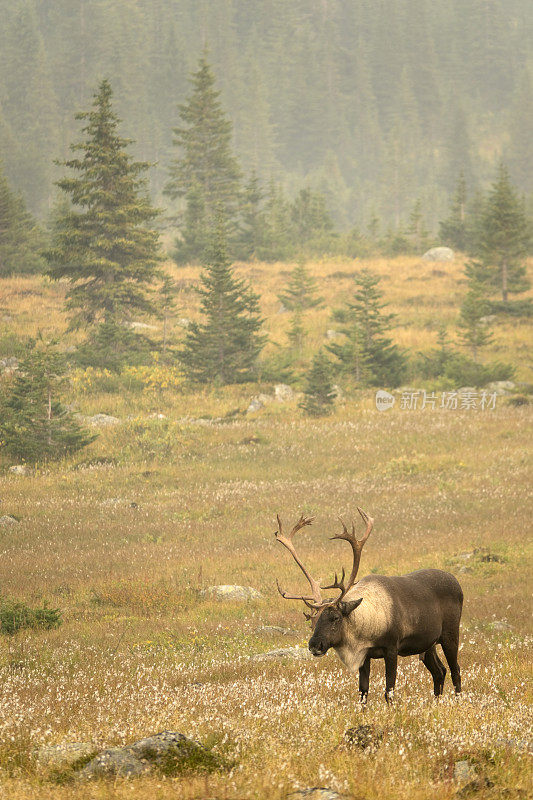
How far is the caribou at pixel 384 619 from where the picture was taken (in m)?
5.64

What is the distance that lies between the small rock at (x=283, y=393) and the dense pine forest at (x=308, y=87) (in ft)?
186

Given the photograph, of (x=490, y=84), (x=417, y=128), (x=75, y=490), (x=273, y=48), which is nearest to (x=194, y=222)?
(x=75, y=490)

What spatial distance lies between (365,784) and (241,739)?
103cm

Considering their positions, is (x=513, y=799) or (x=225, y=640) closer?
(x=513, y=799)

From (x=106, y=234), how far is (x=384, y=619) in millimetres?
32595

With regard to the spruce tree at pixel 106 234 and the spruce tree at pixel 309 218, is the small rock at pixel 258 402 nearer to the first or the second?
the spruce tree at pixel 106 234

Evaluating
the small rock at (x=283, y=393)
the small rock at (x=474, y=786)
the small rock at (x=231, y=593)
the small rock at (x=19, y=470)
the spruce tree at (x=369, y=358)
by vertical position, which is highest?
the spruce tree at (x=369, y=358)

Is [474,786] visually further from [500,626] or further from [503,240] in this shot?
[503,240]

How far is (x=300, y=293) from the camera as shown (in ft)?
141

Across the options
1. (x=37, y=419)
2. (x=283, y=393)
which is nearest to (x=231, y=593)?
(x=37, y=419)

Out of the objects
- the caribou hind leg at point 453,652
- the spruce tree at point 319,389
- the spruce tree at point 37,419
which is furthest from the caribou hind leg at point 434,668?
the spruce tree at point 319,389

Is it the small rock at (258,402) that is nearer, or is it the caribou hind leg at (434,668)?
the caribou hind leg at (434,668)

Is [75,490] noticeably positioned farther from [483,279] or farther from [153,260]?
Answer: [483,279]

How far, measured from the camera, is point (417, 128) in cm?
13350
